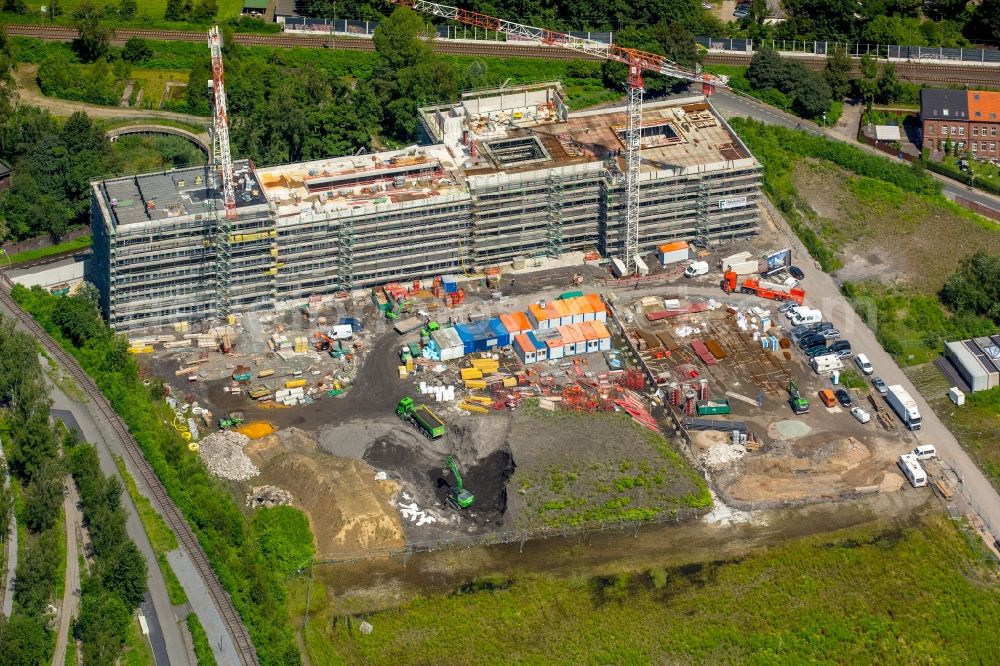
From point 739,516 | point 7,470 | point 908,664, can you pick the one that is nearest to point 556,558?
point 739,516

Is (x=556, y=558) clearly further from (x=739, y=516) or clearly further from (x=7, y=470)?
(x=7, y=470)

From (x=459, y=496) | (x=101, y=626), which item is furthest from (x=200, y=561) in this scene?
(x=459, y=496)

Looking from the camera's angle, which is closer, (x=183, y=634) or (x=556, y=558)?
(x=183, y=634)

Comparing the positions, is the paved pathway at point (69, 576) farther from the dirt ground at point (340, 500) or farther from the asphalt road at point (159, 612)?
the dirt ground at point (340, 500)

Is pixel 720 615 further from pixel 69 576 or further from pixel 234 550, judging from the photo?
pixel 69 576

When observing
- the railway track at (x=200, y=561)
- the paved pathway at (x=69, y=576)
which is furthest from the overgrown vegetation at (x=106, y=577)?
the railway track at (x=200, y=561)

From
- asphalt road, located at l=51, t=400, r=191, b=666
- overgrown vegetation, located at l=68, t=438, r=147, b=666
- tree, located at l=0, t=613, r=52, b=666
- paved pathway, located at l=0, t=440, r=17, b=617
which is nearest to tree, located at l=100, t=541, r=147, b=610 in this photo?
overgrown vegetation, located at l=68, t=438, r=147, b=666

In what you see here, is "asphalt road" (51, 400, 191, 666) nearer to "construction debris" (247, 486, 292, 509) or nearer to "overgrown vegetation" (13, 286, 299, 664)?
"overgrown vegetation" (13, 286, 299, 664)
